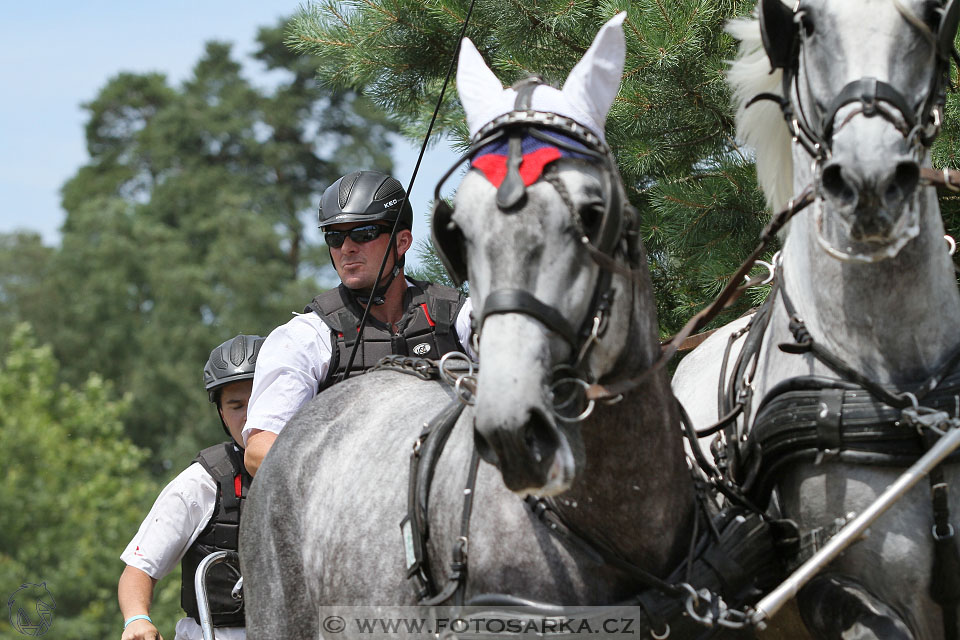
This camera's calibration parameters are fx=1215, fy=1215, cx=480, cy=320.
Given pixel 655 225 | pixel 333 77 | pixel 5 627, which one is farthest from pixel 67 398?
pixel 655 225

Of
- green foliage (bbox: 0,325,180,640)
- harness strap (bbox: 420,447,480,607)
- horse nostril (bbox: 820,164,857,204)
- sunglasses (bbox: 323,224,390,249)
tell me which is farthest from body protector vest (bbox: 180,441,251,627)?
green foliage (bbox: 0,325,180,640)

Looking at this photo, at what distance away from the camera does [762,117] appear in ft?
12.8

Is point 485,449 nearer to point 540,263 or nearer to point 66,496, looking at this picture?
point 540,263

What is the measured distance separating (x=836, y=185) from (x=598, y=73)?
68cm

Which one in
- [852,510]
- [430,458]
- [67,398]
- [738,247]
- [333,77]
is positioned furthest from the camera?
[67,398]

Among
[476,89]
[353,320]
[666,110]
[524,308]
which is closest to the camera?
[524,308]

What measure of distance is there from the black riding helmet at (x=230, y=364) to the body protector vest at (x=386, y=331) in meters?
1.12

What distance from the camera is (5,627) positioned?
920 inches

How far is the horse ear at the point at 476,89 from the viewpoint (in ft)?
10.6

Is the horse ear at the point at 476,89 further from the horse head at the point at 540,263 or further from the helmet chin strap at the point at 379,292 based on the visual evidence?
the helmet chin strap at the point at 379,292

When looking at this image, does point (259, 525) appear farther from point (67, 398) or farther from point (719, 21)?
point (67, 398)

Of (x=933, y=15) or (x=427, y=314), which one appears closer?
(x=933, y=15)

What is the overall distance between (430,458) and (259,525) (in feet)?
3.82

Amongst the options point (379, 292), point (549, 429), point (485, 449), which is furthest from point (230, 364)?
point (549, 429)
